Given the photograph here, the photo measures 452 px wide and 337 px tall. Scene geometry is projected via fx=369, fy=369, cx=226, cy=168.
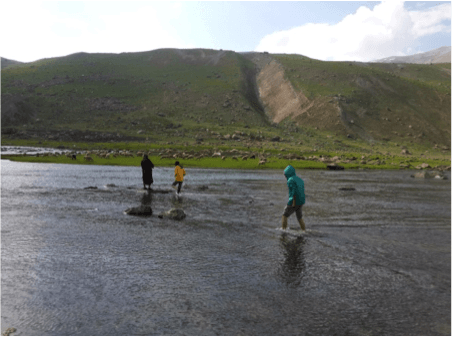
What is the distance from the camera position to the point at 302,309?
29.1 feet

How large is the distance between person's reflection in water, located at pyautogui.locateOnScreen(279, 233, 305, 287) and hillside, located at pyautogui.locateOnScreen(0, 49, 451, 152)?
76340 mm

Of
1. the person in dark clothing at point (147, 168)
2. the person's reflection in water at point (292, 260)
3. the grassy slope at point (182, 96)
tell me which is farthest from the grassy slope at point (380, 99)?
the person's reflection in water at point (292, 260)

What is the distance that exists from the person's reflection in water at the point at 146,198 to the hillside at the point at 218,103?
62344 millimetres

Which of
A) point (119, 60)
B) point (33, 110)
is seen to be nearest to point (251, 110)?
point (33, 110)

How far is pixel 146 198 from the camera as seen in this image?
26125mm

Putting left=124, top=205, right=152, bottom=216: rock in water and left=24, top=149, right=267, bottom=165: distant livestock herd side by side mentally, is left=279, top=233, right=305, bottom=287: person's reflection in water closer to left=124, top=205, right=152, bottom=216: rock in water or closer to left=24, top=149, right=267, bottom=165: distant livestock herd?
left=124, top=205, right=152, bottom=216: rock in water

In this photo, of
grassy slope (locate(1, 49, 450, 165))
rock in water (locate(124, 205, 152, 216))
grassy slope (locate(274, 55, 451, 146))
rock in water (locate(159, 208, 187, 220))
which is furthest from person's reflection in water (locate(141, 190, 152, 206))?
grassy slope (locate(274, 55, 451, 146))

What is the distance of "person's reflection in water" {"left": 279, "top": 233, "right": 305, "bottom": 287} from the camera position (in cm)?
1095

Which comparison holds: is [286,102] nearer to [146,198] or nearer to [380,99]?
[380,99]

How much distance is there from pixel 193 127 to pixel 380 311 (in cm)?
10293

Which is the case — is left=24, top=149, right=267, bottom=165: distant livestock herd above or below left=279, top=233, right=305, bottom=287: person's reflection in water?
above

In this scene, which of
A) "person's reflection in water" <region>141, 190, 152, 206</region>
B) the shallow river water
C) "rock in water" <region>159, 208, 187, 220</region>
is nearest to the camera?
the shallow river water

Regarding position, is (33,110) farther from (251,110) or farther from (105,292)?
(105,292)

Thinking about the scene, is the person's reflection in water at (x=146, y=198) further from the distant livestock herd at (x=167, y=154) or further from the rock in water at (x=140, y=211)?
the distant livestock herd at (x=167, y=154)
